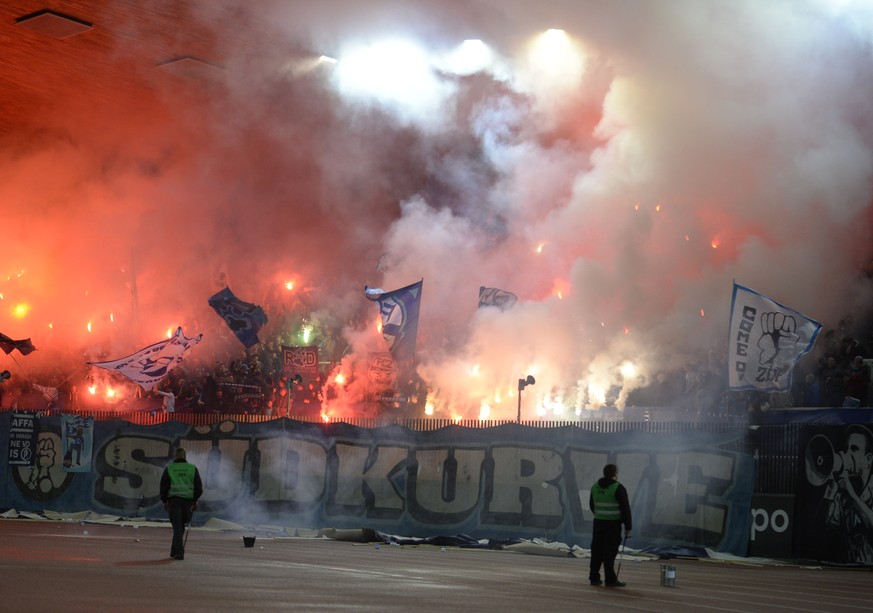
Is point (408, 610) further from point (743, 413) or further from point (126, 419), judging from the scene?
point (126, 419)

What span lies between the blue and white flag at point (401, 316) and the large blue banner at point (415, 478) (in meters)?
6.55

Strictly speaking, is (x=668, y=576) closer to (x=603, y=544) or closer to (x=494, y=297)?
(x=603, y=544)

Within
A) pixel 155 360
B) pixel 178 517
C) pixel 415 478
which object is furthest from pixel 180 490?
pixel 155 360

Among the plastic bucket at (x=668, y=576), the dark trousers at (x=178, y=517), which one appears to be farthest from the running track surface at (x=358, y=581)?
the dark trousers at (x=178, y=517)

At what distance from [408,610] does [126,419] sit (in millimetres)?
19679

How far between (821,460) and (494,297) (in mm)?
19495

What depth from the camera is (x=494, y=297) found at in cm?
3953

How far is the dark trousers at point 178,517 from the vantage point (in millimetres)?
16312

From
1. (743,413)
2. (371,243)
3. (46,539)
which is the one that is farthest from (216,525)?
(371,243)

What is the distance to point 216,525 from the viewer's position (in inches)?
1025

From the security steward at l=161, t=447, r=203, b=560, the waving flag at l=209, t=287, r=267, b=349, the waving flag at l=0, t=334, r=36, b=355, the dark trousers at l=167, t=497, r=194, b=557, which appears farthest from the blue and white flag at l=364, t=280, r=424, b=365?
the dark trousers at l=167, t=497, r=194, b=557

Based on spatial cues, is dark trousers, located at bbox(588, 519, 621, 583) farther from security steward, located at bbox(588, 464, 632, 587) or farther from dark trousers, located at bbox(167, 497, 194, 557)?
dark trousers, located at bbox(167, 497, 194, 557)

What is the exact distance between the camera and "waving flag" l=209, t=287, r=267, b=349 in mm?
35344

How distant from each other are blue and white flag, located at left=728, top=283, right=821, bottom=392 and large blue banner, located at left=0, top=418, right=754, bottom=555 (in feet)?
6.40
